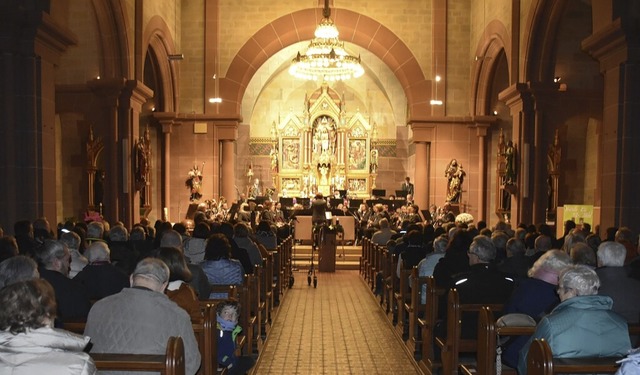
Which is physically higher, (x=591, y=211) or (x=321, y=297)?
(x=591, y=211)

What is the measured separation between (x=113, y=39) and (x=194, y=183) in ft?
20.6

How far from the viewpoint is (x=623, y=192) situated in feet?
32.2

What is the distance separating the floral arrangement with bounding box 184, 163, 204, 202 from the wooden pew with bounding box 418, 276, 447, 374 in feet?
47.4

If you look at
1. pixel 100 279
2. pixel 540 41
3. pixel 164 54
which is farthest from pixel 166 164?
pixel 100 279

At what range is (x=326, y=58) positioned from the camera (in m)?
18.3

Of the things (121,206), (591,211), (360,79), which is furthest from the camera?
(360,79)

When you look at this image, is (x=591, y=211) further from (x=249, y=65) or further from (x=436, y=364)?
(x=249, y=65)

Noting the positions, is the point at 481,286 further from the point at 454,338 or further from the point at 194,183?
the point at 194,183

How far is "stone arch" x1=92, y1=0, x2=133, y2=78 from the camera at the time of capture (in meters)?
15.0

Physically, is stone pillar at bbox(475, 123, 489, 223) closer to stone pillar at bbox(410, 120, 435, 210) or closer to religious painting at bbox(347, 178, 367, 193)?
stone pillar at bbox(410, 120, 435, 210)

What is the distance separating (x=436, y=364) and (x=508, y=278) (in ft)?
4.11

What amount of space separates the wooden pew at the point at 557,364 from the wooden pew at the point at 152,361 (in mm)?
1663

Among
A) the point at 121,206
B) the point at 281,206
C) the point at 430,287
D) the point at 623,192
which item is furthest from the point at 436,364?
the point at 281,206

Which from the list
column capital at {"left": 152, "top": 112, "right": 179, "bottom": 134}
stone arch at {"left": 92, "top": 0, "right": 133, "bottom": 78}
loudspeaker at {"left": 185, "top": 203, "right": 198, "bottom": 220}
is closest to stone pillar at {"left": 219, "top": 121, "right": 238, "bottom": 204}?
loudspeaker at {"left": 185, "top": 203, "right": 198, "bottom": 220}
